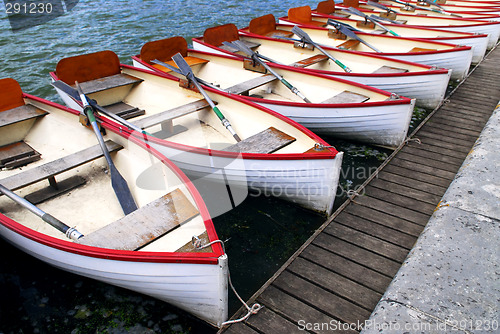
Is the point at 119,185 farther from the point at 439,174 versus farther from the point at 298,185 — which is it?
the point at 439,174

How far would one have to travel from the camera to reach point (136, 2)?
17453mm

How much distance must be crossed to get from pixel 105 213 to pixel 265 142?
84.2 inches

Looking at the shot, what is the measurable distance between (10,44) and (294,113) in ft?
36.7

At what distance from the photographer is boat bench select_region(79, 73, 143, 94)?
6.18m

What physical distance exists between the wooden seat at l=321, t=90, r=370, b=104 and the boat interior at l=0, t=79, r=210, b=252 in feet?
10.4

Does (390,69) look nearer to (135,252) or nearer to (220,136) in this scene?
(220,136)

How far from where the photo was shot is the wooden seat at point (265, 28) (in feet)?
31.5

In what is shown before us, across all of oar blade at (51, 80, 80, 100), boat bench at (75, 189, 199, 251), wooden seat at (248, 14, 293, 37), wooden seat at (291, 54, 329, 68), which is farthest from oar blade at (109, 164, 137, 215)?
wooden seat at (248, 14, 293, 37)

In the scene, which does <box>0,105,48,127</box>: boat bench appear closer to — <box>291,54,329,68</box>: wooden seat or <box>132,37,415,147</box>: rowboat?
<box>132,37,415,147</box>: rowboat

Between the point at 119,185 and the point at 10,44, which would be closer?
A: the point at 119,185

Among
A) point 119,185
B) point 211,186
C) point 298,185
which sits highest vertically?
point 119,185

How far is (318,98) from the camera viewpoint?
6.54 m

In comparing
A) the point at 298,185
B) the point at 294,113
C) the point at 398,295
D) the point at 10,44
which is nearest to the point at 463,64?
the point at 294,113

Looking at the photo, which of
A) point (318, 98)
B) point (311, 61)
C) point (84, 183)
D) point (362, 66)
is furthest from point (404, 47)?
point (84, 183)
